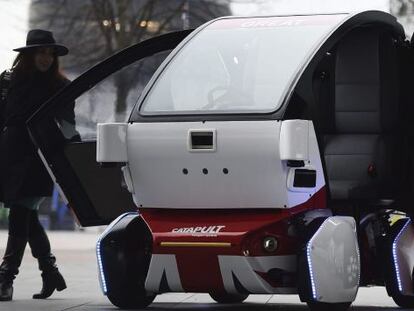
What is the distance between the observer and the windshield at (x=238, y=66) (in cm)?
864

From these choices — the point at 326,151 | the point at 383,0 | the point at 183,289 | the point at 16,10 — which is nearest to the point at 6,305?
the point at 183,289

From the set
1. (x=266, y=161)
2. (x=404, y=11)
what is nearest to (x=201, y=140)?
(x=266, y=161)

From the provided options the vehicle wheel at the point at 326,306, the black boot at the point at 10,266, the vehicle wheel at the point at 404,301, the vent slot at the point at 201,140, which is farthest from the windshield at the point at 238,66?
the black boot at the point at 10,266

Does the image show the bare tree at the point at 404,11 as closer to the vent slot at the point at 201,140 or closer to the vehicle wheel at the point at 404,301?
the vehicle wheel at the point at 404,301

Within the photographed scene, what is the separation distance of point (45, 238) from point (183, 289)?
198 cm

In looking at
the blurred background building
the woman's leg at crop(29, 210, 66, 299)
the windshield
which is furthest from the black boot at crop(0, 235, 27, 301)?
the blurred background building

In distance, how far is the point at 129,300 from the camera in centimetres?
930

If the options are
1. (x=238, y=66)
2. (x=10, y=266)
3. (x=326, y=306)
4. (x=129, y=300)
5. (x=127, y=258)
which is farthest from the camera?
(x=10, y=266)

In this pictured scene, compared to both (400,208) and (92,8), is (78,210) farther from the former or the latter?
(92,8)

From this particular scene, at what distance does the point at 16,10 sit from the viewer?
2588 centimetres

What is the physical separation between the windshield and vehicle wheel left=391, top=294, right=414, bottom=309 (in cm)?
172

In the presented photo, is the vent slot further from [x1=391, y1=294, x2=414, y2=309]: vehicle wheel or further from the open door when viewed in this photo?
[x1=391, y1=294, x2=414, y2=309]: vehicle wheel

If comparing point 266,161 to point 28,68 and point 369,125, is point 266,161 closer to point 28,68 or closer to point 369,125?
point 369,125

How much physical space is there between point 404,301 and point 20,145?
9.47 feet
